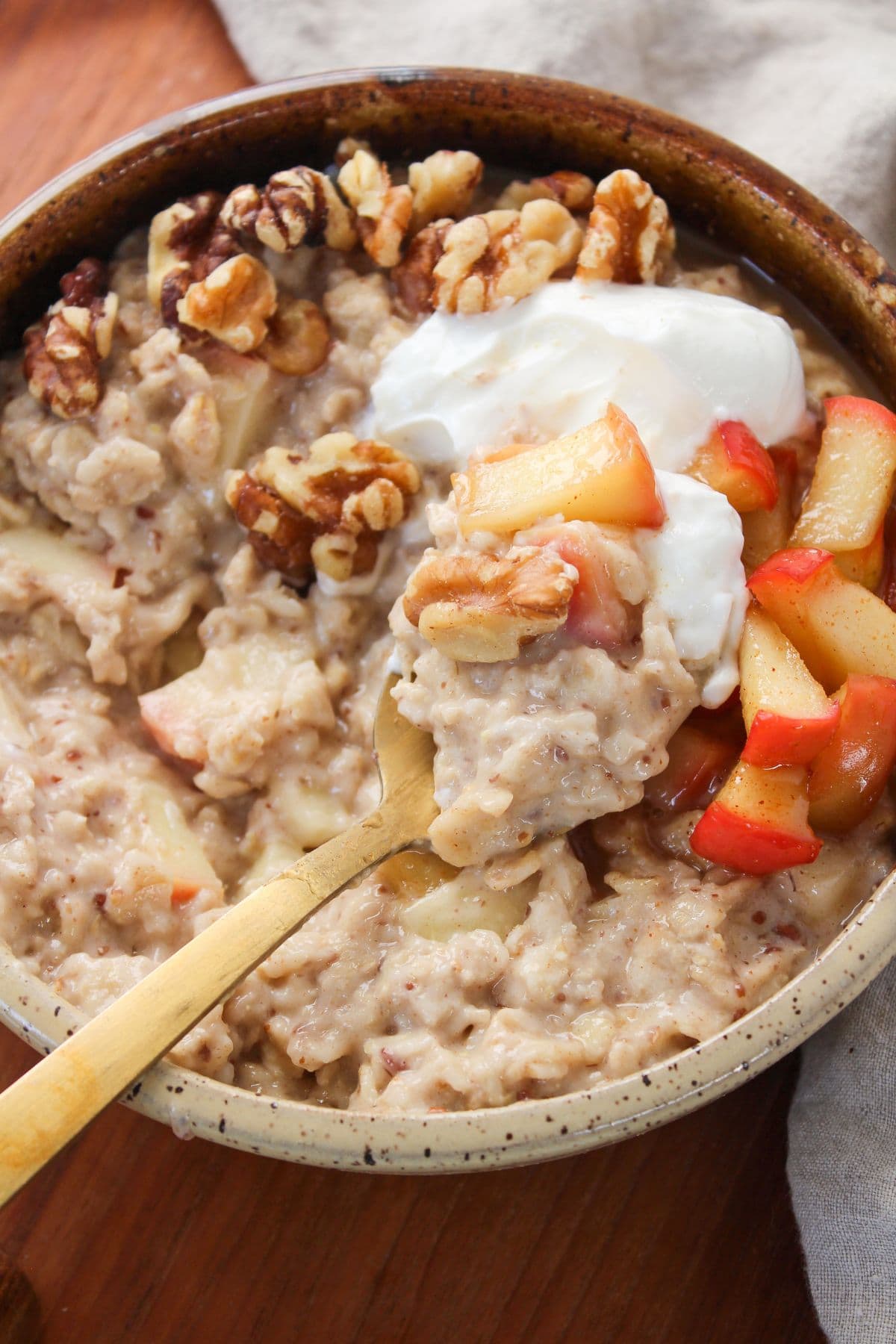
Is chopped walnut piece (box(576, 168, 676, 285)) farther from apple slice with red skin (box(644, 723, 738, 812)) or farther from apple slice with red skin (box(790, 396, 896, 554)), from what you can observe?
apple slice with red skin (box(644, 723, 738, 812))

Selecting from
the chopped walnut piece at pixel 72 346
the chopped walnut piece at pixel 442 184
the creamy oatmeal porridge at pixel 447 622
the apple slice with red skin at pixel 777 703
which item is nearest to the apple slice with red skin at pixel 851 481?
the creamy oatmeal porridge at pixel 447 622

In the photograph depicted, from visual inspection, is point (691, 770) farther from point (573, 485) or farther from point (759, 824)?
point (573, 485)

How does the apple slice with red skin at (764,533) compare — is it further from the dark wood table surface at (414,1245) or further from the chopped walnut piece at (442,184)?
Result: the dark wood table surface at (414,1245)

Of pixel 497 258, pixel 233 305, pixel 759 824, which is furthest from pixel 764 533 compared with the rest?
pixel 233 305

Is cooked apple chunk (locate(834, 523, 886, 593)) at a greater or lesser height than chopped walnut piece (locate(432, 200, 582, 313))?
lesser

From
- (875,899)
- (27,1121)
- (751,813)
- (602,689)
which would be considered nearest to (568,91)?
(602,689)

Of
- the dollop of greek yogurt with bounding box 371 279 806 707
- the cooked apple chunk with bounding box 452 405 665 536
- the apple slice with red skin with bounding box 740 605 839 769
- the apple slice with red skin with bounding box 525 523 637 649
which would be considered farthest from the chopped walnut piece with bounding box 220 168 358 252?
the apple slice with red skin with bounding box 740 605 839 769
